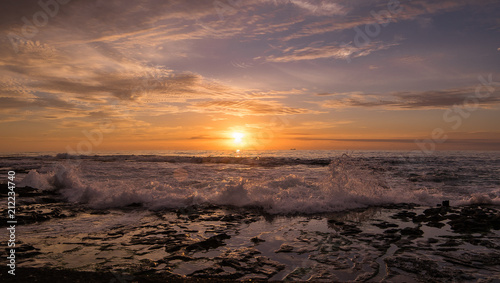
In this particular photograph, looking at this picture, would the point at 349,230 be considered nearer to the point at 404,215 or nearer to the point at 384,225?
the point at 384,225

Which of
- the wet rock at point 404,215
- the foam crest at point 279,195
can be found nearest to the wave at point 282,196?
the foam crest at point 279,195

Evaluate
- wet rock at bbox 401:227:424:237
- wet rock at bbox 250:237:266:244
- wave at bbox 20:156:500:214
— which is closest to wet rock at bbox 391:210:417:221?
wet rock at bbox 401:227:424:237

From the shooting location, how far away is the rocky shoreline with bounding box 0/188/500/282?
5062 mm

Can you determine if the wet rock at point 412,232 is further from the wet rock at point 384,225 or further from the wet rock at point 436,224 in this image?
the wet rock at point 436,224

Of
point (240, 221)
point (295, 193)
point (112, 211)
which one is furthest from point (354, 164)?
A: point (112, 211)

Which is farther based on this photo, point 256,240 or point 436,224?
point 436,224

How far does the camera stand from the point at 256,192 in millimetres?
13188

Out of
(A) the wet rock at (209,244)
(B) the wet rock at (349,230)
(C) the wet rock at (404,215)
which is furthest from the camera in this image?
(C) the wet rock at (404,215)

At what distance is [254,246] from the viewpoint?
6.76 metres

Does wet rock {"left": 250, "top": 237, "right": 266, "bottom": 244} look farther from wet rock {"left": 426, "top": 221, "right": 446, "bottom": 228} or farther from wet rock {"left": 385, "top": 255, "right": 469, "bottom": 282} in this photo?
wet rock {"left": 426, "top": 221, "right": 446, "bottom": 228}

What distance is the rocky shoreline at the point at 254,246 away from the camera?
5.06 metres

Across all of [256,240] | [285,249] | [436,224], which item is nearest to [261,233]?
[256,240]

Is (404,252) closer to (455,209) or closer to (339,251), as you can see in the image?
(339,251)

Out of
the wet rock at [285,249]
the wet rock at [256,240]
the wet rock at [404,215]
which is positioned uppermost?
the wet rock at [285,249]
